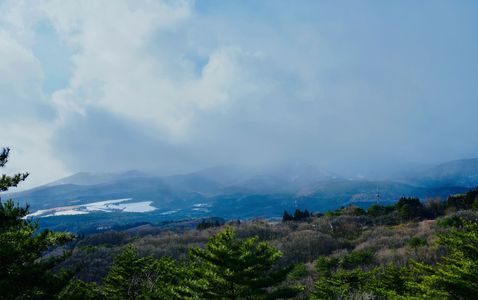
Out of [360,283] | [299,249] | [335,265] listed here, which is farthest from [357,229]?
[360,283]

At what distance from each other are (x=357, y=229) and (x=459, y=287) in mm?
55042

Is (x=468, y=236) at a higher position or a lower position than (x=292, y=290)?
higher

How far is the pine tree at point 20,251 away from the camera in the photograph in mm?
10961

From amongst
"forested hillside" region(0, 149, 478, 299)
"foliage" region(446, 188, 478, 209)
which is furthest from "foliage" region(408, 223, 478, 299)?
"foliage" region(446, 188, 478, 209)

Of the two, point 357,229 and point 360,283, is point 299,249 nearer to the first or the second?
point 357,229

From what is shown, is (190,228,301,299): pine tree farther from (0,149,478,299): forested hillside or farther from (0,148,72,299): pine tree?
(0,148,72,299): pine tree

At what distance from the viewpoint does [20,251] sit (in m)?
11.0

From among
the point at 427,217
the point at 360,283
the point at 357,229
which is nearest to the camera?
the point at 360,283

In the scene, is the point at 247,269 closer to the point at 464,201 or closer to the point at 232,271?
the point at 232,271

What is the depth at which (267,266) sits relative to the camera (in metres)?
17.5

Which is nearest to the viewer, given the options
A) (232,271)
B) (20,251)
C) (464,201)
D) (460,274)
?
(20,251)

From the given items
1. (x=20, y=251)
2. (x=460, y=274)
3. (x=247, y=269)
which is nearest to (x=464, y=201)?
(x=460, y=274)

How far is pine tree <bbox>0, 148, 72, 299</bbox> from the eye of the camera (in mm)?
10961

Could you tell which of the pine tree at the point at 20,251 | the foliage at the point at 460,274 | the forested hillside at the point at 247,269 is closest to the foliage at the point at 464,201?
the forested hillside at the point at 247,269
